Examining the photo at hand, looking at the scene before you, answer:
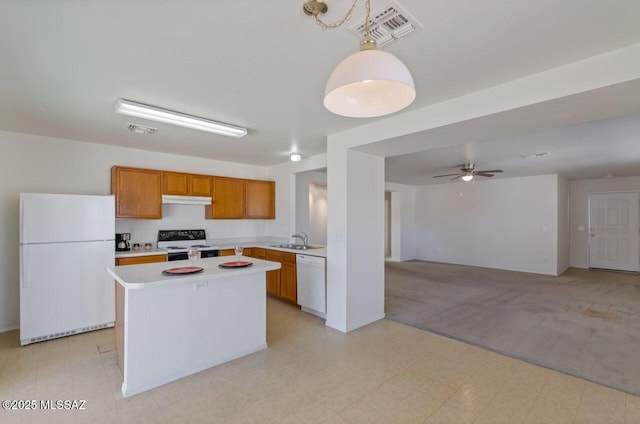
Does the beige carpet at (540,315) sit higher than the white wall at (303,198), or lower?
lower

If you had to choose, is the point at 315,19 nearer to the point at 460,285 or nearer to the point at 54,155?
the point at 54,155

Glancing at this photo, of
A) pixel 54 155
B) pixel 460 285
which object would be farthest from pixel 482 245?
pixel 54 155

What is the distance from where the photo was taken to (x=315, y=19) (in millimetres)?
1608

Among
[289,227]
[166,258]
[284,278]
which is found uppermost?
[289,227]

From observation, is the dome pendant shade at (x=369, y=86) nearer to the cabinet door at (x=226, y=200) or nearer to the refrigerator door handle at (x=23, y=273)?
the refrigerator door handle at (x=23, y=273)

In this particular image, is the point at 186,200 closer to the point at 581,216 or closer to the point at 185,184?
the point at 185,184

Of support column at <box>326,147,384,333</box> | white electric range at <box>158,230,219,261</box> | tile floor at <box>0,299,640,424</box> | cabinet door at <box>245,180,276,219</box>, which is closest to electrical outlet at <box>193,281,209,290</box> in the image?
tile floor at <box>0,299,640,424</box>

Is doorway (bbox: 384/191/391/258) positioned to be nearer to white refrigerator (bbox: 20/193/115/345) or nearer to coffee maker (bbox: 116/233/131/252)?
coffee maker (bbox: 116/233/131/252)

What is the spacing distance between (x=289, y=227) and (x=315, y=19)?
4.25m

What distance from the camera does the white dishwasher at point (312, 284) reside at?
397 centimetres

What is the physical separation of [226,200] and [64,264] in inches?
94.2

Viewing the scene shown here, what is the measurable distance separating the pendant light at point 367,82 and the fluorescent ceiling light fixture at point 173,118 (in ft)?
6.38

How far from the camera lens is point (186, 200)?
4.74 metres

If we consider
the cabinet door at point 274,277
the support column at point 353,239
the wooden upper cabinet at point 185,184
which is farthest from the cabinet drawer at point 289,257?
the wooden upper cabinet at point 185,184
